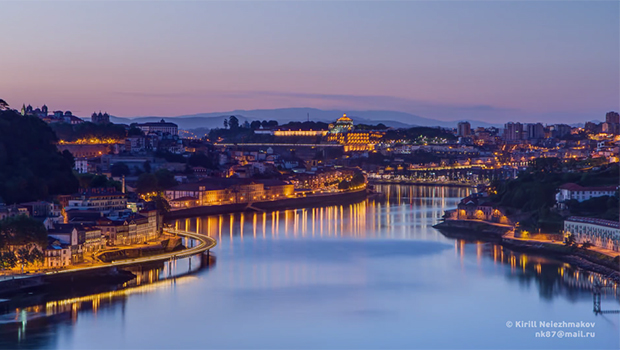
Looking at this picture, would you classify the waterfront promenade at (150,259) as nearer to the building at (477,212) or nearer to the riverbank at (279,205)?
the riverbank at (279,205)

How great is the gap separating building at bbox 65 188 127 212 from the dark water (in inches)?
68.1

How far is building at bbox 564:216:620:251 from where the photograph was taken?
37.0ft

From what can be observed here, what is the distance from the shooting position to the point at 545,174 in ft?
56.2

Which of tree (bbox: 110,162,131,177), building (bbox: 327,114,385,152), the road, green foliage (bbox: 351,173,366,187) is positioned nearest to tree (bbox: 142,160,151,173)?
tree (bbox: 110,162,131,177)

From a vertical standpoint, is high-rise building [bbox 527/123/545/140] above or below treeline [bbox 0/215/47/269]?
above

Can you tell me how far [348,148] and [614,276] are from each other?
3567 centimetres

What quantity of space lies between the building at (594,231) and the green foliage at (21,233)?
20.7 ft

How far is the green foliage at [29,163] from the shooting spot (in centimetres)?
1375

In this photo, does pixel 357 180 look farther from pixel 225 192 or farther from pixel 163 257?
pixel 163 257

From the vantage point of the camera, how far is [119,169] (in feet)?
72.7

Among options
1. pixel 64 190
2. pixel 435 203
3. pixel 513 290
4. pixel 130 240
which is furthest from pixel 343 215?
pixel 513 290

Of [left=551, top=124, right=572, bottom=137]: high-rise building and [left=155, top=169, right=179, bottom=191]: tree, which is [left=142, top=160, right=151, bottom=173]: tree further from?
[left=551, top=124, right=572, bottom=137]: high-rise building

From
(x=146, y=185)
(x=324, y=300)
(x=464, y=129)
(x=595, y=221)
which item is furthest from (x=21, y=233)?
(x=464, y=129)

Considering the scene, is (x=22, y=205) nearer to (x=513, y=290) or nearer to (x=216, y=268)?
(x=216, y=268)
